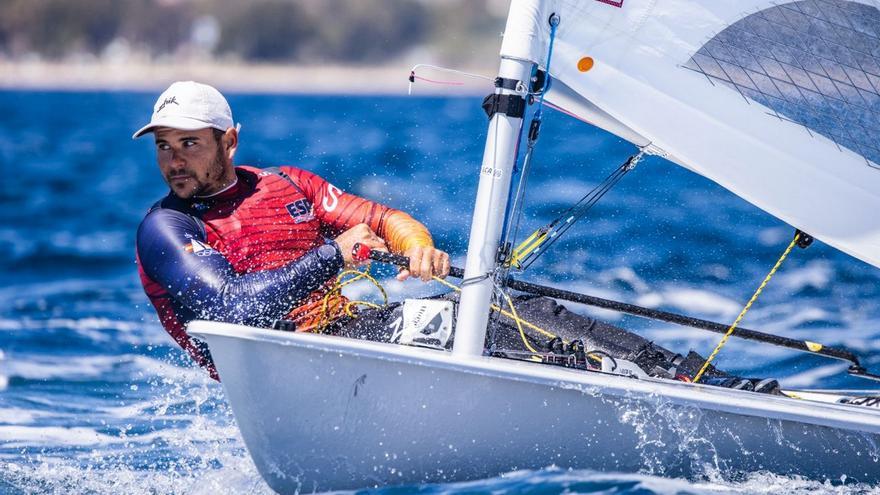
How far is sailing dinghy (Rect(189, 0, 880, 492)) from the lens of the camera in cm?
263

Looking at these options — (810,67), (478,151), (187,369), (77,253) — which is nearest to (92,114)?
(478,151)

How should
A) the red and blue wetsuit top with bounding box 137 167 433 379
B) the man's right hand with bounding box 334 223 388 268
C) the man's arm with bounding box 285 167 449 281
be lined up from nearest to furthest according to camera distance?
1. the red and blue wetsuit top with bounding box 137 167 433 379
2. the man's right hand with bounding box 334 223 388 268
3. the man's arm with bounding box 285 167 449 281

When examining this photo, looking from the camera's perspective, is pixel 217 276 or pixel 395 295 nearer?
pixel 217 276

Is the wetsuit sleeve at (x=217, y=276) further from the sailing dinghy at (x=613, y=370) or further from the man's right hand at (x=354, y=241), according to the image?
the sailing dinghy at (x=613, y=370)

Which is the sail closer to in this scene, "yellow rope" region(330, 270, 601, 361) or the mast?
the mast

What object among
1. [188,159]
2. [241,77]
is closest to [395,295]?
[188,159]

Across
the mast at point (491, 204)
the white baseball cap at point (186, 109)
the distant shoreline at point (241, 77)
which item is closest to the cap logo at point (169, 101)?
the white baseball cap at point (186, 109)

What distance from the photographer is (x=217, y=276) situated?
2801 mm

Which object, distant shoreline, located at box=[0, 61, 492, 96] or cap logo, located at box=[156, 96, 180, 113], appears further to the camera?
distant shoreline, located at box=[0, 61, 492, 96]

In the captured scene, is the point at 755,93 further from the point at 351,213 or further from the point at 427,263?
the point at 351,213

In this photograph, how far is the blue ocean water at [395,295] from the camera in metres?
3.33

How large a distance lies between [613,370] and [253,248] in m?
1.04

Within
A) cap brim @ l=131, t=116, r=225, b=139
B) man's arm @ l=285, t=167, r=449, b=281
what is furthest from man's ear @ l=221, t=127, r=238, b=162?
man's arm @ l=285, t=167, r=449, b=281

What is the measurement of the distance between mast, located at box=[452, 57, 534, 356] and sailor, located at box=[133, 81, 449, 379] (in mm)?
190
